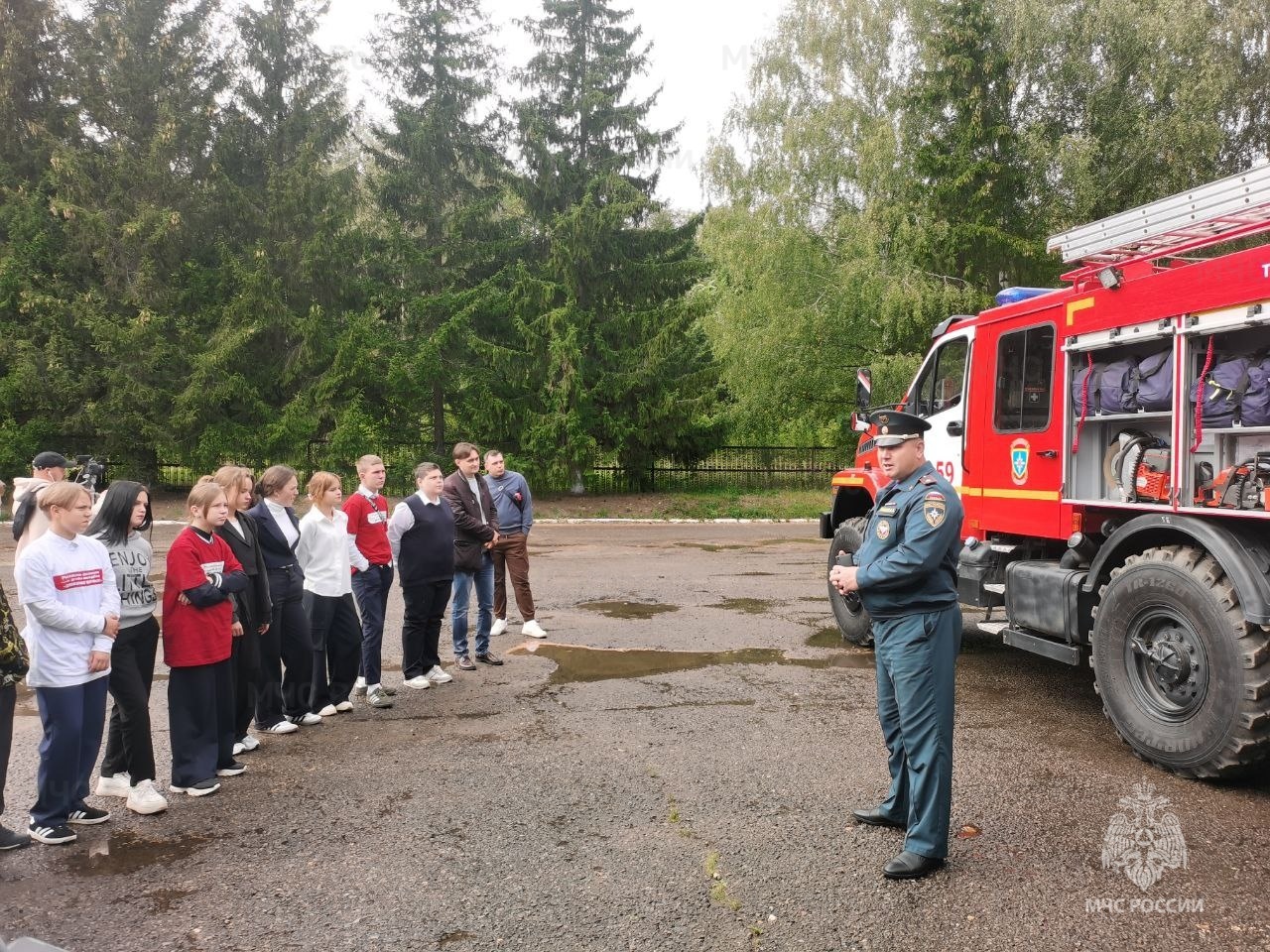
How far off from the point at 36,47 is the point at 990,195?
931 inches

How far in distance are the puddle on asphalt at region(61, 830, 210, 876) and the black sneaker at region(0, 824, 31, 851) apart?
0.24 m

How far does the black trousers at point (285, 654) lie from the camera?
5.61 m

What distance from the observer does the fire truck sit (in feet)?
14.9

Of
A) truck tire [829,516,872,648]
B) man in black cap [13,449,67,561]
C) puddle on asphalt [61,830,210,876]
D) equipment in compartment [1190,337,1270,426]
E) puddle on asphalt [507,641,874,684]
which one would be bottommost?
puddle on asphalt [61,830,210,876]

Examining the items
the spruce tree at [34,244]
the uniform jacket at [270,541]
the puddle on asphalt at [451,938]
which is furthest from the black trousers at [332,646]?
the spruce tree at [34,244]

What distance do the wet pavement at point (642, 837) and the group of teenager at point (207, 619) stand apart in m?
0.22

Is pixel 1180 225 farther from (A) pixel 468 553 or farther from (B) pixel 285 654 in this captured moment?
(B) pixel 285 654

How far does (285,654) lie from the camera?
18.8ft

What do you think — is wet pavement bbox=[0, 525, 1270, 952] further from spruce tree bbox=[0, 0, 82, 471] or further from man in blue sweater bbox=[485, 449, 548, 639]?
spruce tree bbox=[0, 0, 82, 471]

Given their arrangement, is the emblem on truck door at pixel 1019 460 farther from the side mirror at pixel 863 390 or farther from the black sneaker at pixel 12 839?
the black sneaker at pixel 12 839

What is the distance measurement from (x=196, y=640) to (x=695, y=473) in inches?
805

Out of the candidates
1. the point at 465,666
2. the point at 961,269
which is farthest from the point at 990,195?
the point at 465,666

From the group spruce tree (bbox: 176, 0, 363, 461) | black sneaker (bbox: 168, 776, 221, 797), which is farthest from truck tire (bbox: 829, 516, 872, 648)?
spruce tree (bbox: 176, 0, 363, 461)

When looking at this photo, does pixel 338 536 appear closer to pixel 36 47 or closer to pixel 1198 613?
pixel 1198 613
